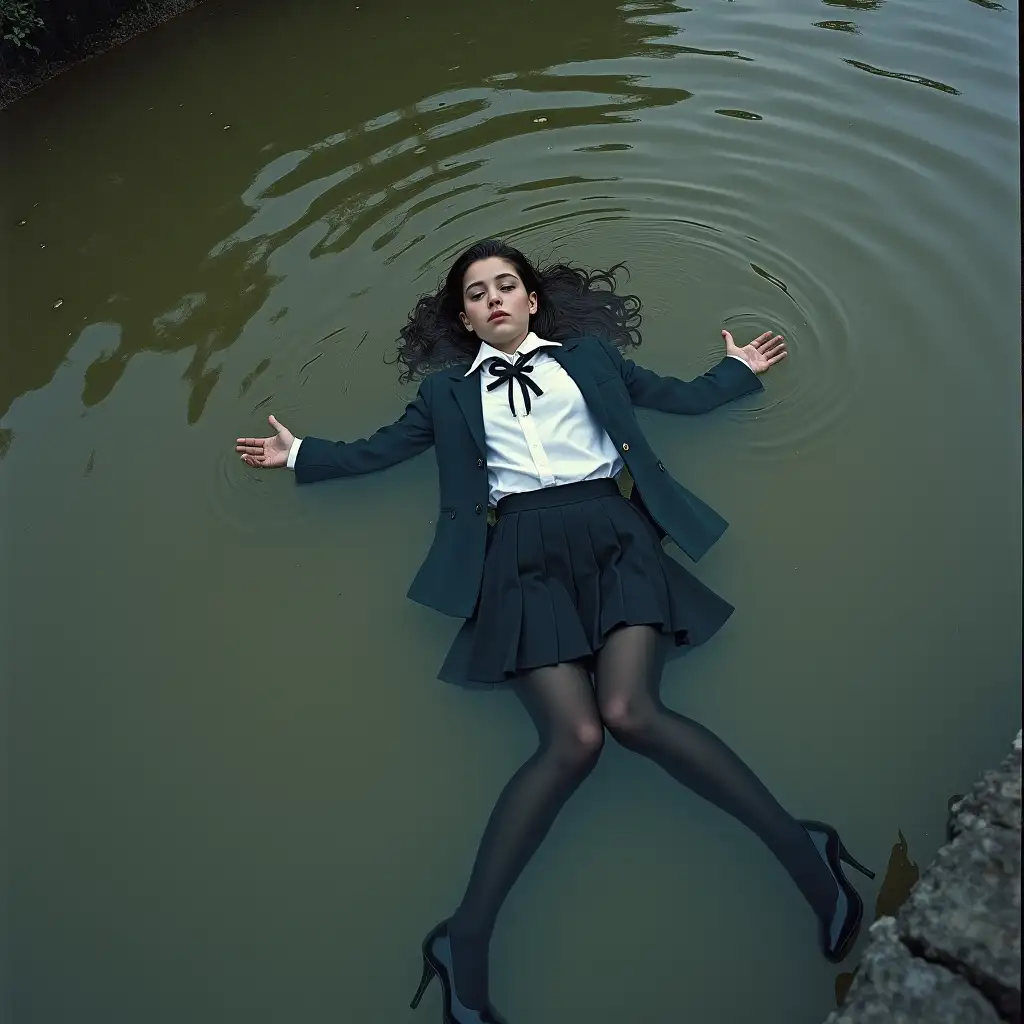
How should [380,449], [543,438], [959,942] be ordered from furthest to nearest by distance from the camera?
[380,449], [543,438], [959,942]

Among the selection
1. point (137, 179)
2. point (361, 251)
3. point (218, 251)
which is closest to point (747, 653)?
point (361, 251)

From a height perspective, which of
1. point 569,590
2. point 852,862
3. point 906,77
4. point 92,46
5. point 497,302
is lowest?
point 852,862

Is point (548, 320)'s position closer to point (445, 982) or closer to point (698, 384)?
point (698, 384)

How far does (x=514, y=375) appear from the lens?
10.4ft

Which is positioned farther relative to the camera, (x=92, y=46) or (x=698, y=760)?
(x=92, y=46)

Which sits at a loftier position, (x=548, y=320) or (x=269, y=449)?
(x=548, y=320)

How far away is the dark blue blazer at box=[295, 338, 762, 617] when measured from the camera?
9.98 feet

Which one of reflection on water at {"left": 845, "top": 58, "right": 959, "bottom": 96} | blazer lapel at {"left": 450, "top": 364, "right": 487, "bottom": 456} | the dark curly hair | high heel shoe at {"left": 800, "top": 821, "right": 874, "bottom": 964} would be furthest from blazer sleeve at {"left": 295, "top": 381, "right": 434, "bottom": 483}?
reflection on water at {"left": 845, "top": 58, "right": 959, "bottom": 96}

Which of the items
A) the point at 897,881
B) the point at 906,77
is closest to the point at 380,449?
the point at 897,881

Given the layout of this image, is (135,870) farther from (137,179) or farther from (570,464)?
(137,179)

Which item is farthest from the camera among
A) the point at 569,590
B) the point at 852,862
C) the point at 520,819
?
the point at 569,590

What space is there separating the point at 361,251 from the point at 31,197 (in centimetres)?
199

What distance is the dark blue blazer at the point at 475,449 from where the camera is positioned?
3.04 m

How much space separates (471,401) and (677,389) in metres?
0.70
